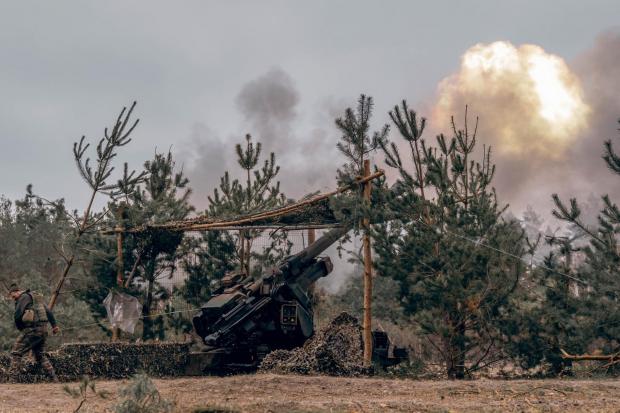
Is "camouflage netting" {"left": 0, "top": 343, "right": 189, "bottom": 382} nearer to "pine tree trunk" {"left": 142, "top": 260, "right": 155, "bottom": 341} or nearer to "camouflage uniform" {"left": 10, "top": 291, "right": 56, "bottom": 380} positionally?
"camouflage uniform" {"left": 10, "top": 291, "right": 56, "bottom": 380}

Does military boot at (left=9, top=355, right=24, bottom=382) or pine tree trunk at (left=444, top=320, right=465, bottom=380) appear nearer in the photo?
military boot at (left=9, top=355, right=24, bottom=382)

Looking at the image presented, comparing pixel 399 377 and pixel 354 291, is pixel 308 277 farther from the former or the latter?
pixel 354 291

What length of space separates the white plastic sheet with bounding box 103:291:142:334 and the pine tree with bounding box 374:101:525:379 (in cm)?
670

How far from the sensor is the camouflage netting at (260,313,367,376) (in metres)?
15.4

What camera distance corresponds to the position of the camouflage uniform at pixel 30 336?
14.6 meters

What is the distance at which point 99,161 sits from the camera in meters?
18.0

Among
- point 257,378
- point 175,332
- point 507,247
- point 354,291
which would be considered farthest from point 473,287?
point 354,291

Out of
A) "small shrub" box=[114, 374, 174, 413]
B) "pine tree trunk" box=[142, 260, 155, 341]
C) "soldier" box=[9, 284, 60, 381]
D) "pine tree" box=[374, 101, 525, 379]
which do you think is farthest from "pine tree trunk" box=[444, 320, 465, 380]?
"small shrub" box=[114, 374, 174, 413]

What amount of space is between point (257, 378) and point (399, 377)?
14.1 feet

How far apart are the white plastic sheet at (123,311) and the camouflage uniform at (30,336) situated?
4235 millimetres

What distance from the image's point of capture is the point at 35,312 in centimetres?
1510

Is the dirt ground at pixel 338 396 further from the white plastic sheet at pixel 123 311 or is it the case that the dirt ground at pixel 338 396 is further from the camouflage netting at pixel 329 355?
the white plastic sheet at pixel 123 311

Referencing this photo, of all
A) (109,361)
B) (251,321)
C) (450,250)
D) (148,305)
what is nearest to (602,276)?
(450,250)

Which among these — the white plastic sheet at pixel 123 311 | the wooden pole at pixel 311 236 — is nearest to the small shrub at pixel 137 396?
the wooden pole at pixel 311 236
